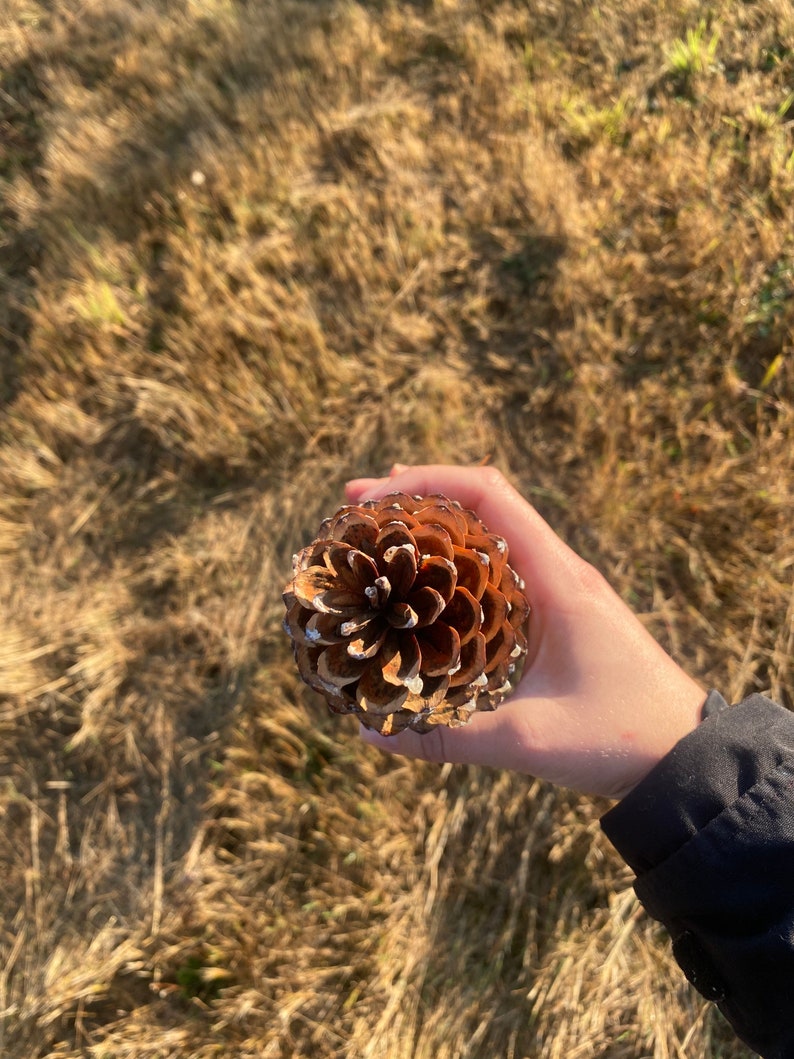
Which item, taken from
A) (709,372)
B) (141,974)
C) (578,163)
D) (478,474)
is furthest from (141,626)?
(578,163)

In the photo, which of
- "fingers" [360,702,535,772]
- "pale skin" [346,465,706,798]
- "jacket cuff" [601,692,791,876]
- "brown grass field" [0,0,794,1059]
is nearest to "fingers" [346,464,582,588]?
"pale skin" [346,465,706,798]

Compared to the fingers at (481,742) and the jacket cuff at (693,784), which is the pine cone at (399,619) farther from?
the jacket cuff at (693,784)

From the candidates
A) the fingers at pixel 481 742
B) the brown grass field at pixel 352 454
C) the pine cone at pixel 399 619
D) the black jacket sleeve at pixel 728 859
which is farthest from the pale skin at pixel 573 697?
the brown grass field at pixel 352 454

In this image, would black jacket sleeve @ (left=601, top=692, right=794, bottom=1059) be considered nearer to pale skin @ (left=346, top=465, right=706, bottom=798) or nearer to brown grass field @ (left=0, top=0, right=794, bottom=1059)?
pale skin @ (left=346, top=465, right=706, bottom=798)

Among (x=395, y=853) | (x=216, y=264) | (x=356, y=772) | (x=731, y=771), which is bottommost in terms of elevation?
(x=395, y=853)

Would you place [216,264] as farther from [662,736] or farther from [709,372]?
[662,736]
